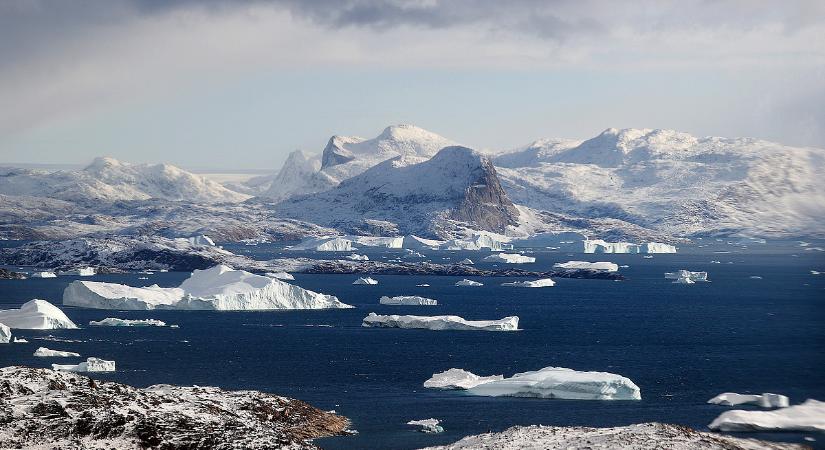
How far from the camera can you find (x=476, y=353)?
90.6 meters

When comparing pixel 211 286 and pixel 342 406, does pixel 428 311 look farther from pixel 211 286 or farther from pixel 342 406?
pixel 342 406

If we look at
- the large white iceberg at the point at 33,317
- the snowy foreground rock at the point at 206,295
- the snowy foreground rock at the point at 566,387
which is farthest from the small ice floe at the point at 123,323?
the snowy foreground rock at the point at 566,387

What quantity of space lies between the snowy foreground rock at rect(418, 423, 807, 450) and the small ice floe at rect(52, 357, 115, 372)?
113 ft

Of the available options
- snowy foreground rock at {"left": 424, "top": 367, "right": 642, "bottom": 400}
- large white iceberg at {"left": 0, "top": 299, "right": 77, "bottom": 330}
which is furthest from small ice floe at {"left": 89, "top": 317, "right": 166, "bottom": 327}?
snowy foreground rock at {"left": 424, "top": 367, "right": 642, "bottom": 400}

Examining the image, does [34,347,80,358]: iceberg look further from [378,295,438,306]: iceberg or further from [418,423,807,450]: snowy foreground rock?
[378,295,438,306]: iceberg

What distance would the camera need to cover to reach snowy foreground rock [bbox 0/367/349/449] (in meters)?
44.2

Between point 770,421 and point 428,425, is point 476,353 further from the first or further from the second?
point 770,421

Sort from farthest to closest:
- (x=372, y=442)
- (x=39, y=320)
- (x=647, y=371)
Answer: (x=39, y=320) < (x=647, y=371) < (x=372, y=442)

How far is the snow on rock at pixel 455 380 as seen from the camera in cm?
6981

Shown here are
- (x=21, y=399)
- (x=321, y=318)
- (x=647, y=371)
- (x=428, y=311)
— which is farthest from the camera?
(x=428, y=311)

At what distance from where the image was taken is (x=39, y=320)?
99.9 m

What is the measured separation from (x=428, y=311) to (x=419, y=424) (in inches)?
2946

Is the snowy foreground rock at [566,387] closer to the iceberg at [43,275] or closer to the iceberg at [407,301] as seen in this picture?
the iceberg at [407,301]

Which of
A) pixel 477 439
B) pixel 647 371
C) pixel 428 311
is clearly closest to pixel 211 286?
pixel 428 311
